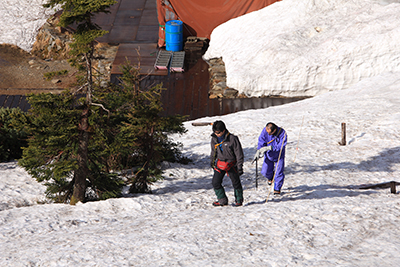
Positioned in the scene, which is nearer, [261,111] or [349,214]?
[349,214]

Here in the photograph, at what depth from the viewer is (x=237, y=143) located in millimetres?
7074

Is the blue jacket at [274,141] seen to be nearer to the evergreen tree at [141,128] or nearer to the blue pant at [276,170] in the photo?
the blue pant at [276,170]

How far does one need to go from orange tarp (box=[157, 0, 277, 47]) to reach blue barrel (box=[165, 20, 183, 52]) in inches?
21.4

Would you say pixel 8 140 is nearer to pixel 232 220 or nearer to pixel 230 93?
pixel 232 220

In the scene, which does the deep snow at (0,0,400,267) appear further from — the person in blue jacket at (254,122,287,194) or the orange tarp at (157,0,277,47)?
the orange tarp at (157,0,277,47)

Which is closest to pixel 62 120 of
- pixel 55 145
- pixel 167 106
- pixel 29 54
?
pixel 55 145

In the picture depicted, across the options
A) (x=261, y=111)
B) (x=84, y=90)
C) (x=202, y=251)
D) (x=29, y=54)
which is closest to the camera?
(x=202, y=251)

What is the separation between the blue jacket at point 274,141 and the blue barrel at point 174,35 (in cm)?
1188

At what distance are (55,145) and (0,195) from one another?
8.79 feet

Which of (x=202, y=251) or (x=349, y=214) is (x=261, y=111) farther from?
(x=202, y=251)

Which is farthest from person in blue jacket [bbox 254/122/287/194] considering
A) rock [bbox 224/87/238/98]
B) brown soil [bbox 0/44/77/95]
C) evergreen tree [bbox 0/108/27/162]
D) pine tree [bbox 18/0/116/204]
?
brown soil [bbox 0/44/77/95]

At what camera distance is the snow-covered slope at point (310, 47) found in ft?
51.7

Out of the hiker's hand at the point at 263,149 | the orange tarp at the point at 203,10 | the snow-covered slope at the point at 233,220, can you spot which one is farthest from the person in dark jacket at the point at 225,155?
the orange tarp at the point at 203,10

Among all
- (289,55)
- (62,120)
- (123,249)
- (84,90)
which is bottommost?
(123,249)
